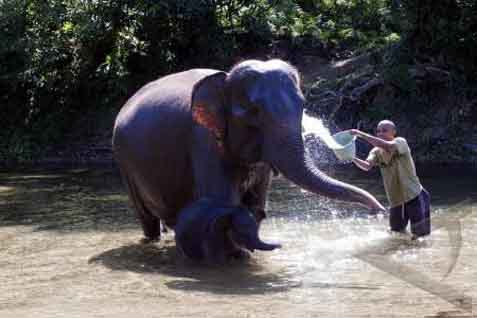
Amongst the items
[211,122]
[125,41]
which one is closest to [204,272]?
A: [211,122]

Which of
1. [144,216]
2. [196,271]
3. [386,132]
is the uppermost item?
[386,132]

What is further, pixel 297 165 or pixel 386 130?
pixel 386 130

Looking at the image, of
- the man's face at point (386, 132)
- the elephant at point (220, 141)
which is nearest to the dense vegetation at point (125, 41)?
the man's face at point (386, 132)

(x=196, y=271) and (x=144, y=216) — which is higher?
(x=144, y=216)

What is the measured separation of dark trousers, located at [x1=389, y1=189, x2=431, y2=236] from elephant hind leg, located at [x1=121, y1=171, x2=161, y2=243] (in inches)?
91.2

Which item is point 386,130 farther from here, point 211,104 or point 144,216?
point 144,216

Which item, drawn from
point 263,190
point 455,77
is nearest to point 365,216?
point 263,190

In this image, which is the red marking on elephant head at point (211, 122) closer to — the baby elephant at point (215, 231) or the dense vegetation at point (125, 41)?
the baby elephant at point (215, 231)

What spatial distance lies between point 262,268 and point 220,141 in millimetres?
1076

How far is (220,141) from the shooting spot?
737cm

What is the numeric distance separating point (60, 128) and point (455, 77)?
921cm

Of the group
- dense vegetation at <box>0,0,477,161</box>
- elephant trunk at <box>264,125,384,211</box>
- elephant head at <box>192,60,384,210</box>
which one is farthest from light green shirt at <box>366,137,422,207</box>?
dense vegetation at <box>0,0,477,161</box>

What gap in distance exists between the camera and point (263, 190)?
7.96 metres

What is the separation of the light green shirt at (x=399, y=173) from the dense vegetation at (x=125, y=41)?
35.0ft
